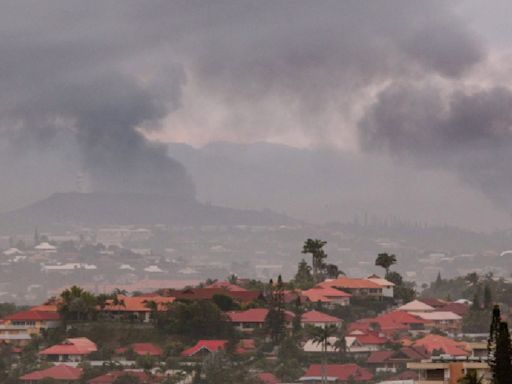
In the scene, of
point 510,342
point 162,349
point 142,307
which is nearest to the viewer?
point 510,342

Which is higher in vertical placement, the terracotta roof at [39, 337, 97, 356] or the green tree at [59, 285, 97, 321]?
the green tree at [59, 285, 97, 321]

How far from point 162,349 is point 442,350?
89.7 ft

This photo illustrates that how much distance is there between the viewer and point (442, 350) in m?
177

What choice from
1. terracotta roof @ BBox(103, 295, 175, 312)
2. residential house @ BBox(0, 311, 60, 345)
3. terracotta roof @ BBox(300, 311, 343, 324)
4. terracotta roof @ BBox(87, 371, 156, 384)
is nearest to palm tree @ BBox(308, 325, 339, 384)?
terracotta roof @ BBox(300, 311, 343, 324)

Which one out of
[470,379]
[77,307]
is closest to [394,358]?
[77,307]

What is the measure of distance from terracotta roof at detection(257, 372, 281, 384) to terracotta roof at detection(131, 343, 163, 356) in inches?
→ 434

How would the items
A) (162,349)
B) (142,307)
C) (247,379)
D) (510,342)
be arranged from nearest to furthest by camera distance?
(510,342) < (247,379) < (162,349) < (142,307)

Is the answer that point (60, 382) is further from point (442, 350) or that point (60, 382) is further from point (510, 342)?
point (510, 342)

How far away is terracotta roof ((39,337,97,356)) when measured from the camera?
174 meters

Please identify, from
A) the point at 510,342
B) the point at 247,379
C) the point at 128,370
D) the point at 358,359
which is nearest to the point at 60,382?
the point at 128,370

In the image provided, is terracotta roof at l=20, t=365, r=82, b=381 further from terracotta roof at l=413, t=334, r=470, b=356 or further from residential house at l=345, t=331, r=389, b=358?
terracotta roof at l=413, t=334, r=470, b=356

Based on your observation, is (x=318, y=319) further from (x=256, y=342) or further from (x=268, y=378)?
(x=268, y=378)

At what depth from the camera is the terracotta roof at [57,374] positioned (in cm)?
16559

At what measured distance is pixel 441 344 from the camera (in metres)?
181
